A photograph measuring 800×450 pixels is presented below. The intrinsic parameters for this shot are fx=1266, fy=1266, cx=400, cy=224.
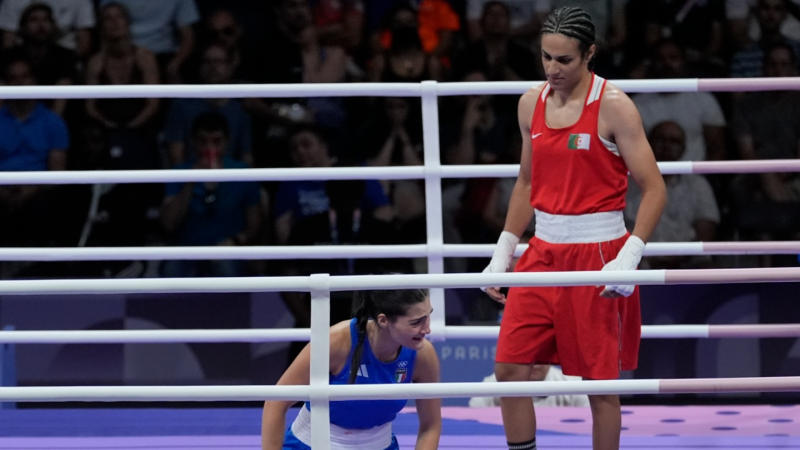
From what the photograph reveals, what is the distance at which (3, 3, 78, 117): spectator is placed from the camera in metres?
7.14

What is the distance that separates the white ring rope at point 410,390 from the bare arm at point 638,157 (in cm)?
49

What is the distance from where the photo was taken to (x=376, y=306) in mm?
3480

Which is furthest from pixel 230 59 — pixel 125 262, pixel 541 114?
pixel 541 114

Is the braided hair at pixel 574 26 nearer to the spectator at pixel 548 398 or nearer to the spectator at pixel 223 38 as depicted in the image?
the spectator at pixel 548 398

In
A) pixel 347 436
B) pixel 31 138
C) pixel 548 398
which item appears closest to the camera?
pixel 347 436

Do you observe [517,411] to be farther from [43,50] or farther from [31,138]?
[43,50]

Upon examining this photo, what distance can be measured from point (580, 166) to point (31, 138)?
389 centimetres

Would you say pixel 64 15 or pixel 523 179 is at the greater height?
pixel 64 15

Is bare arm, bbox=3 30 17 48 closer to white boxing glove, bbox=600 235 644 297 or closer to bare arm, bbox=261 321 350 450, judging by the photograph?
bare arm, bbox=261 321 350 450

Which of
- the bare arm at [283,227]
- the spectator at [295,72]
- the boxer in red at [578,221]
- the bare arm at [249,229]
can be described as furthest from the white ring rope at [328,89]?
the spectator at [295,72]

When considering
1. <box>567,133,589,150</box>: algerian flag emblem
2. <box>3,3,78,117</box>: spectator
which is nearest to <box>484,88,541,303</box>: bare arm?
<box>567,133,589,150</box>: algerian flag emblem

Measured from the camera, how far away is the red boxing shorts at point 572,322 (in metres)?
3.47

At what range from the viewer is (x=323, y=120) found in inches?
267

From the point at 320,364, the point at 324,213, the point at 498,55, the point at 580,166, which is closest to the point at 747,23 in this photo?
the point at 498,55
